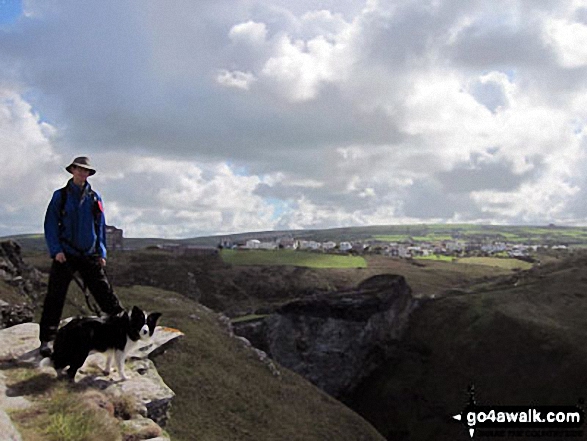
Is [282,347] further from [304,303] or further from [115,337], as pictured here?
[115,337]

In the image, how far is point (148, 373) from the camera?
15.1m

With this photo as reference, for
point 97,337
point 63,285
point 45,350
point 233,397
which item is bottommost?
point 233,397

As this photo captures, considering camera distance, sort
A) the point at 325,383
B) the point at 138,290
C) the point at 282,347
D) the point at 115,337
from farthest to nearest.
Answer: the point at 282,347 < the point at 325,383 < the point at 138,290 < the point at 115,337

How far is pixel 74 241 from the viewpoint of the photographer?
11.8m

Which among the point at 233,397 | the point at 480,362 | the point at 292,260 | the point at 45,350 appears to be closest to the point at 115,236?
the point at 292,260

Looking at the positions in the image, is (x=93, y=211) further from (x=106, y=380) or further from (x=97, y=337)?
(x=106, y=380)

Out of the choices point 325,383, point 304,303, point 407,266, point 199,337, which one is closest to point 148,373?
point 199,337

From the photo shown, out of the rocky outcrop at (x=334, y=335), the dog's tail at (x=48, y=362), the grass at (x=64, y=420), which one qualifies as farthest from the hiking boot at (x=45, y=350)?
the rocky outcrop at (x=334, y=335)

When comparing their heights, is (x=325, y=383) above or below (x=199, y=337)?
A: below

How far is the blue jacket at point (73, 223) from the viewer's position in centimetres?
1159

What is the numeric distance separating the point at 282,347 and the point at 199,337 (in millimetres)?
35617

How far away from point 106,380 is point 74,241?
3.64 meters

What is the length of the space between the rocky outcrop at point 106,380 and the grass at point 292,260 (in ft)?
382

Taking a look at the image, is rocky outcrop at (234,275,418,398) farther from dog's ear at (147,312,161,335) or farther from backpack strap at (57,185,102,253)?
backpack strap at (57,185,102,253)
